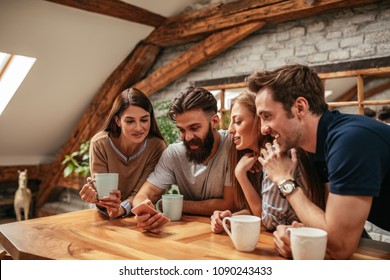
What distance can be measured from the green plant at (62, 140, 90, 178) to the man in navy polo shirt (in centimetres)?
397

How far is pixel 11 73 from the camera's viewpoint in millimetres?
4129

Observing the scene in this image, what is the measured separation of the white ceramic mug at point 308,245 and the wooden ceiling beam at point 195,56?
3126 mm

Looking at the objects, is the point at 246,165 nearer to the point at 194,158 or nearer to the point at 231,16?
the point at 194,158

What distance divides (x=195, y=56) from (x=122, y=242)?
341 cm

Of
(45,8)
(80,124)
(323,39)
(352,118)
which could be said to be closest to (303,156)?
(352,118)

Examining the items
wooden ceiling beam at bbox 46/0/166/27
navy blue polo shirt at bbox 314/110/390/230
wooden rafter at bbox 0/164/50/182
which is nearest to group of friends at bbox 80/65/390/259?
navy blue polo shirt at bbox 314/110/390/230

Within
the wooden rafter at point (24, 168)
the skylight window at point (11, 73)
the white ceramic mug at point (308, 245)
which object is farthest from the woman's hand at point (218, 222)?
the wooden rafter at point (24, 168)

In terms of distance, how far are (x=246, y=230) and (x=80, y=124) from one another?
4482 millimetres

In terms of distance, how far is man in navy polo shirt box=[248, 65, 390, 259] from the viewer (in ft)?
3.20

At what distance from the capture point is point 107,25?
4.12 metres

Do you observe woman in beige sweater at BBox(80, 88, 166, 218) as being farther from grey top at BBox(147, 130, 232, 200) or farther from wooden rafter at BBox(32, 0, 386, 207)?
wooden rafter at BBox(32, 0, 386, 207)

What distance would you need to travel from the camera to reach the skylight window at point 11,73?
4.03 meters

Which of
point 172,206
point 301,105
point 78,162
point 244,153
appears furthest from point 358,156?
point 78,162
